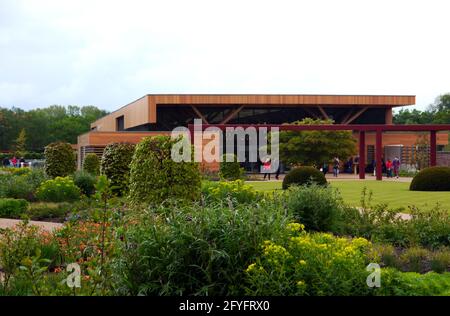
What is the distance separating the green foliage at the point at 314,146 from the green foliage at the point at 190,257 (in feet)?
120

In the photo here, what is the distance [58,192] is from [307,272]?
506 inches

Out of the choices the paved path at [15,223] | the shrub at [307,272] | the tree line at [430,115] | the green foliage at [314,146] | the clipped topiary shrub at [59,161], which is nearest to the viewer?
the shrub at [307,272]

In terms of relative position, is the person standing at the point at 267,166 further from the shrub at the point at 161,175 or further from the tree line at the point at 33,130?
the tree line at the point at 33,130

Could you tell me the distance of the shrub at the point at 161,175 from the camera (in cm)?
1224

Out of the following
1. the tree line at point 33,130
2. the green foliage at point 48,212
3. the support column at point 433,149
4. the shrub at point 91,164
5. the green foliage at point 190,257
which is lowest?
the green foliage at point 48,212

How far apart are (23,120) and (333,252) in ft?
279

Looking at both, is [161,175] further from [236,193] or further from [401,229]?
[401,229]

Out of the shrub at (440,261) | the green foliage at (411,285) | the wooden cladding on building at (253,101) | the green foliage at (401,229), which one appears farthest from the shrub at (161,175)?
the wooden cladding on building at (253,101)

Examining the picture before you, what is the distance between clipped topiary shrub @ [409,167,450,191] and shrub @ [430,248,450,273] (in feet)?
53.0

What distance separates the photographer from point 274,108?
55812 mm

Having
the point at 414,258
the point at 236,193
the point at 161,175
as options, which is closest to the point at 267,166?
the point at 236,193

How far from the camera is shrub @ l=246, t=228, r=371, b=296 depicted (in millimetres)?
5324

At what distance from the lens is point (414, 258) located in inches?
318
